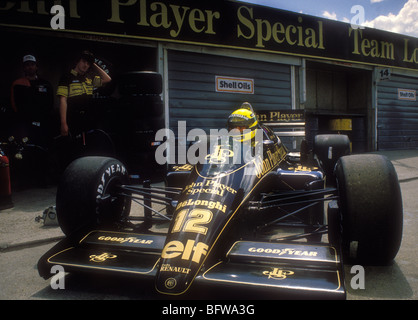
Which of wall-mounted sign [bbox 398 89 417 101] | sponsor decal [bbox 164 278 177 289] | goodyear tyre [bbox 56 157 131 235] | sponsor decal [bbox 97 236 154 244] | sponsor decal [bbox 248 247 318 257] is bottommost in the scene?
sponsor decal [bbox 164 278 177 289]

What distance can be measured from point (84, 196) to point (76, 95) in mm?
3291

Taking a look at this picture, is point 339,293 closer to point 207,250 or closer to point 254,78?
point 207,250

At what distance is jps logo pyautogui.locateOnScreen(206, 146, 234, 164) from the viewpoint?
9.15ft

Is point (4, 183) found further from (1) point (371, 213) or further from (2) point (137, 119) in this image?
(1) point (371, 213)

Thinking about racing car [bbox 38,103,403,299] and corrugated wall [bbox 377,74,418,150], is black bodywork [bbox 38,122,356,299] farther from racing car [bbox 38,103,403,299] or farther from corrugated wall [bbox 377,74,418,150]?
corrugated wall [bbox 377,74,418,150]

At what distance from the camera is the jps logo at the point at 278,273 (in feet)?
6.23

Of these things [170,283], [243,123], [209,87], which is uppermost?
[209,87]

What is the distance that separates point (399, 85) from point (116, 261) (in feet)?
44.8

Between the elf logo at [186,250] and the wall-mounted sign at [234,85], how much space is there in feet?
22.1

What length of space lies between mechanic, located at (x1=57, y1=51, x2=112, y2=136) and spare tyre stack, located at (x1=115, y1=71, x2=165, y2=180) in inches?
19.9

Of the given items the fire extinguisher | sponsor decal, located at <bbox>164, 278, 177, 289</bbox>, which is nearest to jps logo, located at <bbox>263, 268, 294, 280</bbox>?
sponsor decal, located at <bbox>164, 278, 177, 289</bbox>

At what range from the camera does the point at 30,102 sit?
232 inches

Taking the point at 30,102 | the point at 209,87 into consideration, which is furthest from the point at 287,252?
the point at 209,87

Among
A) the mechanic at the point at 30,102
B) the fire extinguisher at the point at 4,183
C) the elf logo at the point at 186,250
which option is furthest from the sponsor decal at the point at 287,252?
the mechanic at the point at 30,102
